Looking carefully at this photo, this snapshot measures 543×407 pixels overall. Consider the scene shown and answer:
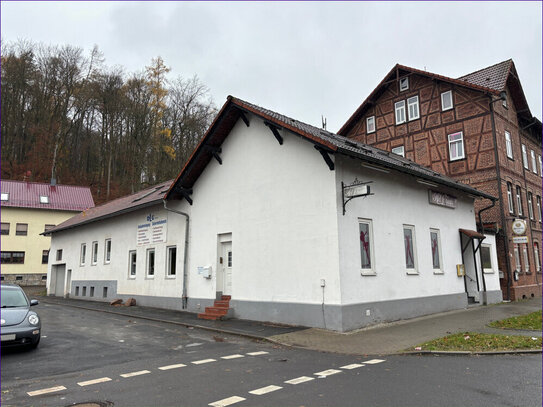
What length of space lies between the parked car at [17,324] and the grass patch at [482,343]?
8334 mm

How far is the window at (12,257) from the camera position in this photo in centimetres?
3638

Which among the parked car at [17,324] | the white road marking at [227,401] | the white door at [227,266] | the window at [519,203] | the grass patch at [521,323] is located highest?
the window at [519,203]

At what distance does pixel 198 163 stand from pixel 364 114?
15.8 metres

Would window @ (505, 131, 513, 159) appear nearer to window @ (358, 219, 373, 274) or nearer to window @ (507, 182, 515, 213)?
window @ (507, 182, 515, 213)

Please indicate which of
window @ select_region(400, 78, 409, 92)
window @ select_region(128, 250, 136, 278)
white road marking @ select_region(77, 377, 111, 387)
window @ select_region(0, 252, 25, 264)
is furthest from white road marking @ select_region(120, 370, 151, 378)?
window @ select_region(0, 252, 25, 264)

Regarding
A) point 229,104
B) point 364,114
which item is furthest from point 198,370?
point 364,114

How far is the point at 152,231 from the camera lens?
61.1ft

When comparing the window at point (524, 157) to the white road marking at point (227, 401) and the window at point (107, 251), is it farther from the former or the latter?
the window at point (107, 251)

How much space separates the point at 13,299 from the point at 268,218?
7326 millimetres

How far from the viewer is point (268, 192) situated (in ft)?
43.4

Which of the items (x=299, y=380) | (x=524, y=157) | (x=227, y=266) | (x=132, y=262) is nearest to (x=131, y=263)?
(x=132, y=262)

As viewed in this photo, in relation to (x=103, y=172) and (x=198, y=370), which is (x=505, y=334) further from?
(x=103, y=172)

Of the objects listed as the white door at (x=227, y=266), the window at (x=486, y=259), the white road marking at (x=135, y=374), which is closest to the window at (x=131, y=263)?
the white door at (x=227, y=266)

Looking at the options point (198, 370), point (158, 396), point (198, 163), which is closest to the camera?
point (158, 396)
